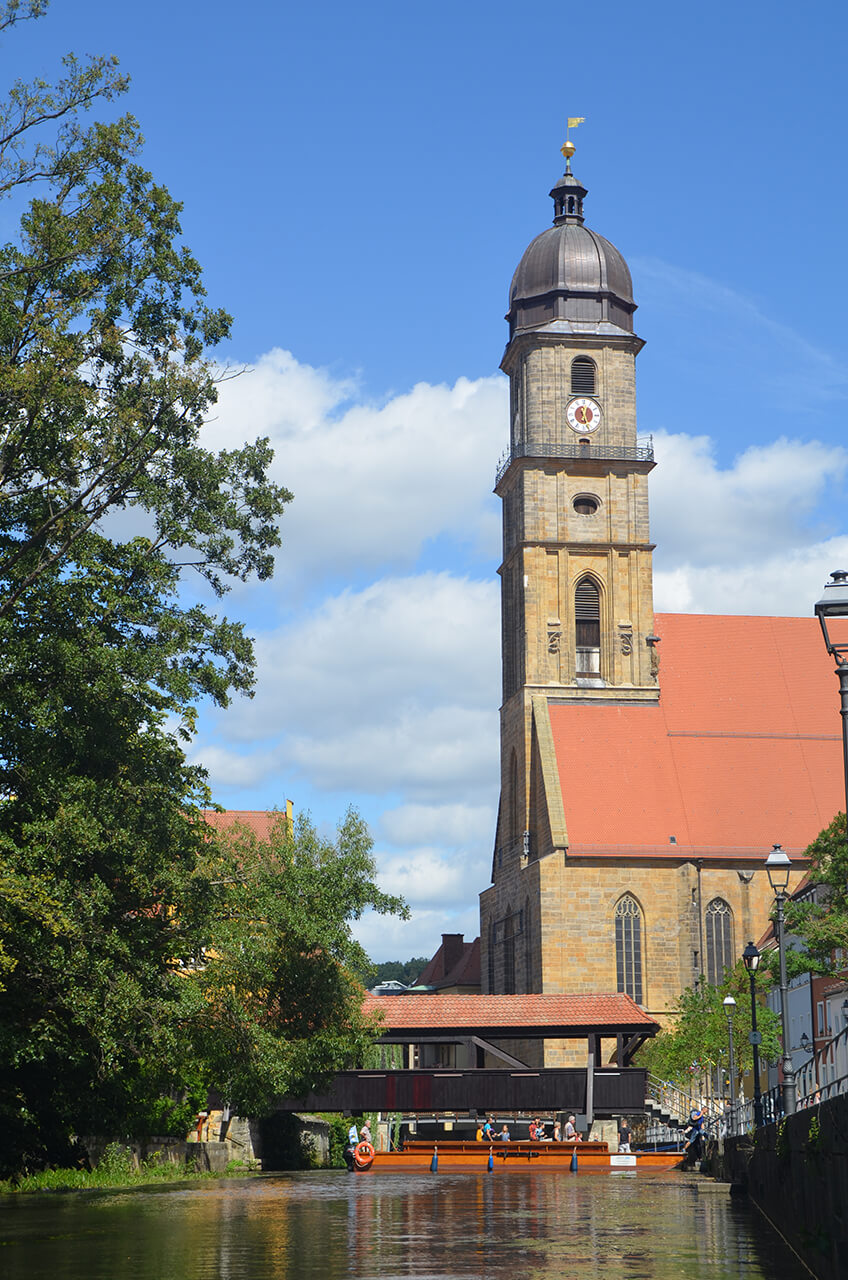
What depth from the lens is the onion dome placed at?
6488 centimetres

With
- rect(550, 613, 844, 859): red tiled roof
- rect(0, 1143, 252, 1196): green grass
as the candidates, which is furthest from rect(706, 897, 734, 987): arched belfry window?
rect(0, 1143, 252, 1196): green grass

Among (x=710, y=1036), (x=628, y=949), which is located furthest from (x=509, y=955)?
(x=710, y=1036)

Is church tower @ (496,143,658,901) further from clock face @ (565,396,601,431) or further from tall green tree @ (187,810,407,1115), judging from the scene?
tall green tree @ (187,810,407,1115)

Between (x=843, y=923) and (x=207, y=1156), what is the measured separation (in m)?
15.9

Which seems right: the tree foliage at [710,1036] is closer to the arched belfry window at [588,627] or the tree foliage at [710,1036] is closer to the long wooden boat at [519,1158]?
the long wooden boat at [519,1158]

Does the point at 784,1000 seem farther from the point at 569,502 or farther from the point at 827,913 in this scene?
the point at 569,502

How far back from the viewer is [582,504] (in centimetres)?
6322

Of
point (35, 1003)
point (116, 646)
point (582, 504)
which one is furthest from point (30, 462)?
point (582, 504)

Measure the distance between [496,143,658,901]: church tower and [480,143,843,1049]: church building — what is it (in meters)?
0.08

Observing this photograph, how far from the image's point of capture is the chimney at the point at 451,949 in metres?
83.3

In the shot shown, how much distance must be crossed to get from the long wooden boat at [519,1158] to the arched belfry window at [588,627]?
71.9 ft

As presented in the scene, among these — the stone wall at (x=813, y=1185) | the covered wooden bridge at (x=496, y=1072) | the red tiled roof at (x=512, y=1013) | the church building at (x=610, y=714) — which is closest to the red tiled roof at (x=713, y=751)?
the church building at (x=610, y=714)

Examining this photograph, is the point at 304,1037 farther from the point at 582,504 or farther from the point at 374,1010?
the point at 582,504

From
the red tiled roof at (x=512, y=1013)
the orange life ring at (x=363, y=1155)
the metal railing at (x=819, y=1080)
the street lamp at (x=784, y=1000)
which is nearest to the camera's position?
the metal railing at (x=819, y=1080)
